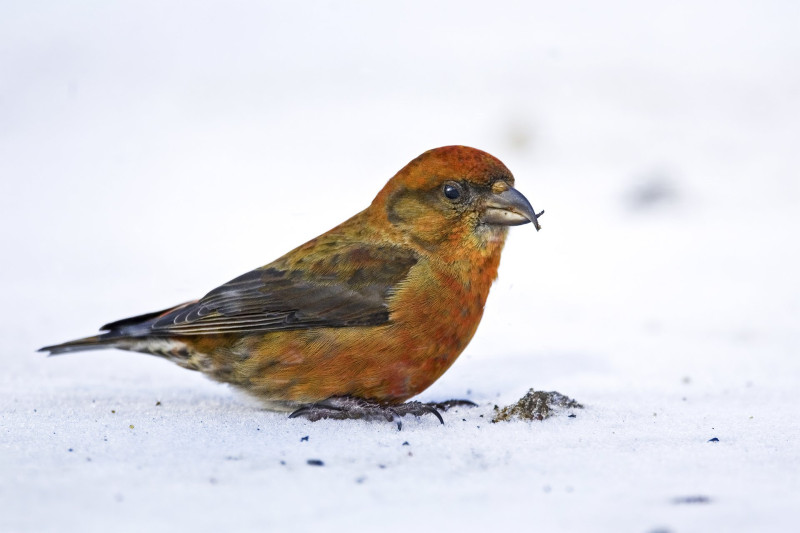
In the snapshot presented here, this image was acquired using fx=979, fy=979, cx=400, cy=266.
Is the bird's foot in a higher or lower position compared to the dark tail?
lower

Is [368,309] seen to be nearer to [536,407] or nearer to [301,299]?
[301,299]

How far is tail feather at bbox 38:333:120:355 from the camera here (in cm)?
486

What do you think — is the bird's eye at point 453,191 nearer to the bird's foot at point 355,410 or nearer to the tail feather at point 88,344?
the bird's foot at point 355,410

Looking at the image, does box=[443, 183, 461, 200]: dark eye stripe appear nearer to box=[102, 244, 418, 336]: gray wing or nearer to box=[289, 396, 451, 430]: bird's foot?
box=[102, 244, 418, 336]: gray wing

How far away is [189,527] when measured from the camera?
2.62m

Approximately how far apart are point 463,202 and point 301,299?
0.87m

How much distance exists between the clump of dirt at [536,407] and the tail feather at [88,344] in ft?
6.39

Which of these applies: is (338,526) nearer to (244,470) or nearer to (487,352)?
(244,470)

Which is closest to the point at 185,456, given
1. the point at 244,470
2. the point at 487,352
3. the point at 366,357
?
the point at 244,470

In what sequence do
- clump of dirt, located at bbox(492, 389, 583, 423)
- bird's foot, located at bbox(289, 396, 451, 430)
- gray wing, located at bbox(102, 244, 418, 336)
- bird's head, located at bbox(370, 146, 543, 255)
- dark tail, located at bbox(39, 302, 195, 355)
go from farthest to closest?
dark tail, located at bbox(39, 302, 195, 355)
bird's head, located at bbox(370, 146, 543, 255)
gray wing, located at bbox(102, 244, 418, 336)
bird's foot, located at bbox(289, 396, 451, 430)
clump of dirt, located at bbox(492, 389, 583, 423)

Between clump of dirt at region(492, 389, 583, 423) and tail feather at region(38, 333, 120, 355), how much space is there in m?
1.95

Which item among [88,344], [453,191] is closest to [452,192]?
[453,191]

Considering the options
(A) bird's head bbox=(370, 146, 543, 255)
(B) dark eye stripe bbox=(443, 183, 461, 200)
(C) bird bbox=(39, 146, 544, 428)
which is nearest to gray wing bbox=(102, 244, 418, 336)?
(C) bird bbox=(39, 146, 544, 428)

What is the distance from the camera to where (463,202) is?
4.56m
